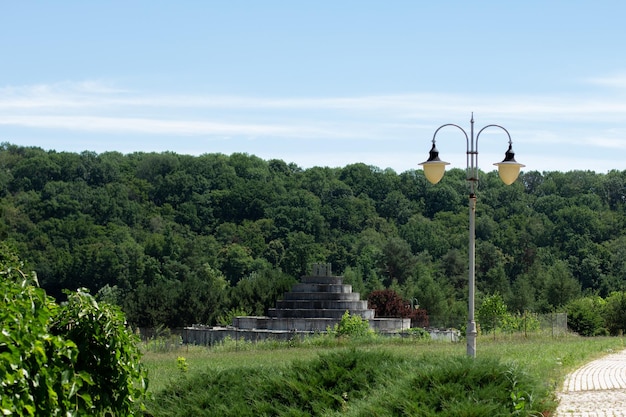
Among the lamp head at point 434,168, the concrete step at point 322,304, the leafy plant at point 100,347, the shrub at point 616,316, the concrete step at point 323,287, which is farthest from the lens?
the shrub at point 616,316

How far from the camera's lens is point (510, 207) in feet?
369

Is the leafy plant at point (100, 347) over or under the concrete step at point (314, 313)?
over

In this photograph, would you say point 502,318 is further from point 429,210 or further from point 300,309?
point 429,210

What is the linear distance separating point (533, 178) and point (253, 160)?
124 ft

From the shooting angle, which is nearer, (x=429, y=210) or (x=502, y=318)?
(x=502, y=318)

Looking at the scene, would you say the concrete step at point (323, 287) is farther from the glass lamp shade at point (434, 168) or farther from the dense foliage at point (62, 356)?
the dense foliage at point (62, 356)

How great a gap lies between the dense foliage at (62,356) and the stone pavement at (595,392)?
7807 millimetres

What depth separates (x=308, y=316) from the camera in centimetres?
4325

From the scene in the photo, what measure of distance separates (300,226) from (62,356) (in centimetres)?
9987

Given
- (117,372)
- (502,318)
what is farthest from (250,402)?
(502,318)

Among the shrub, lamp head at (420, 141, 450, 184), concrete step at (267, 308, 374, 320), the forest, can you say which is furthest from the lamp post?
the forest

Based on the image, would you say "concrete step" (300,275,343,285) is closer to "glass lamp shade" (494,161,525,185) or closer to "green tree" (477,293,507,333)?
"green tree" (477,293,507,333)

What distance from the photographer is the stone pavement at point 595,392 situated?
14281 millimetres

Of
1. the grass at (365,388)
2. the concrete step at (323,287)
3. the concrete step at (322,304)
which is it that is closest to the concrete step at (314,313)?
the concrete step at (322,304)
